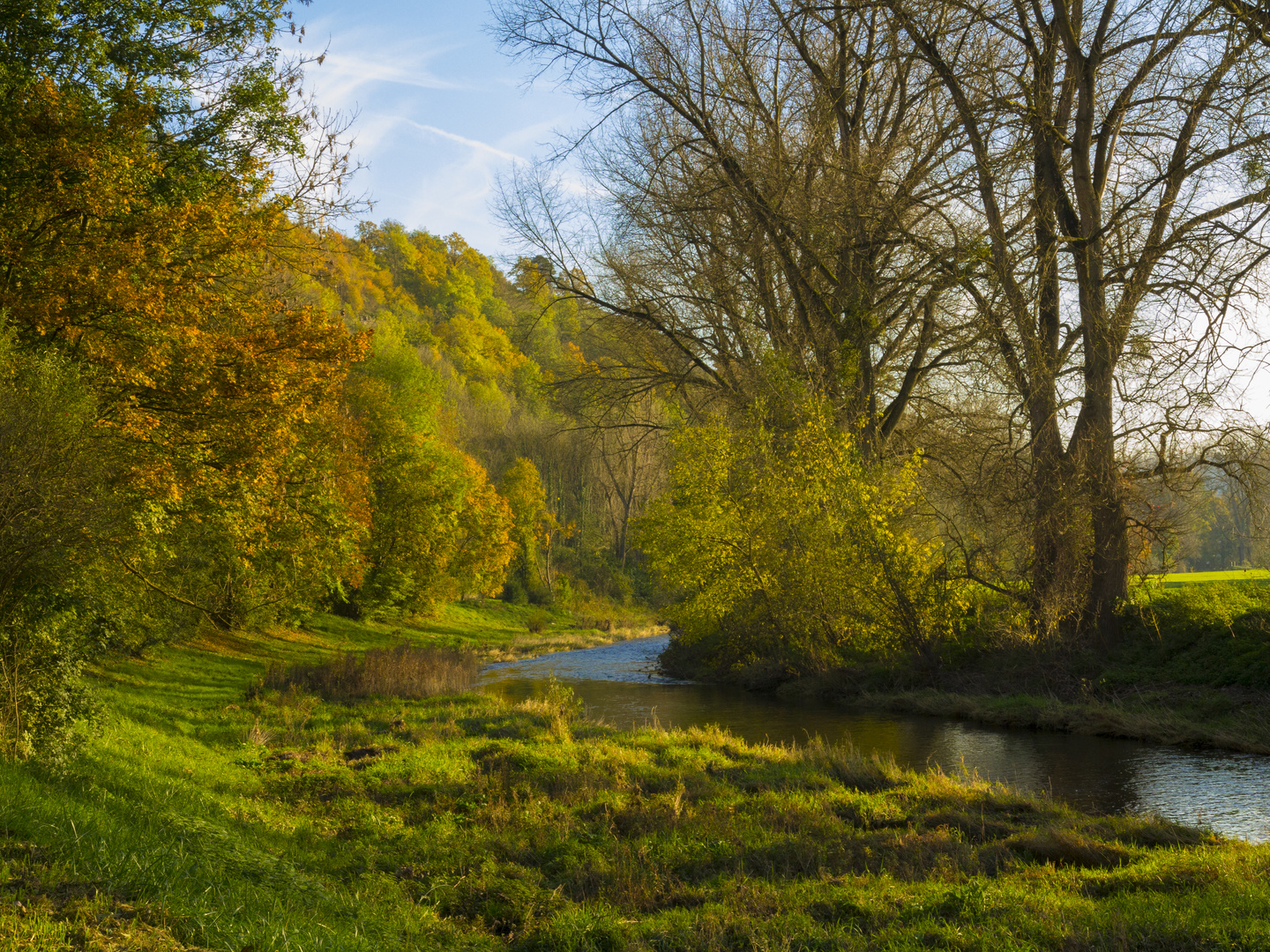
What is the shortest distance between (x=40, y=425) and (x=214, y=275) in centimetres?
648

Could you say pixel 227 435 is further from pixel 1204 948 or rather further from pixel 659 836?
pixel 1204 948

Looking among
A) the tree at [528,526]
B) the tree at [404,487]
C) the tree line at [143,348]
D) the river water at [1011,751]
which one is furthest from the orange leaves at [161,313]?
the tree at [528,526]

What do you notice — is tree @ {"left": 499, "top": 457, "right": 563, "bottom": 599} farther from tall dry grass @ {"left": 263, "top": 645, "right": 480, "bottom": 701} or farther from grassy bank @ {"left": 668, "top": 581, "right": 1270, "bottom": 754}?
grassy bank @ {"left": 668, "top": 581, "right": 1270, "bottom": 754}

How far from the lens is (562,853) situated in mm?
9156

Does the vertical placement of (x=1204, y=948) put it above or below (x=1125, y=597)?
below

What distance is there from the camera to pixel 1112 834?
A: 9570 millimetres

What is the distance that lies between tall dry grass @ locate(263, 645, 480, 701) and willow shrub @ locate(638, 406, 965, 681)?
6.65 metres

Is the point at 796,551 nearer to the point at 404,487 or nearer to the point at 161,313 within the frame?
the point at 161,313

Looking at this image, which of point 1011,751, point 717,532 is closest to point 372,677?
point 717,532

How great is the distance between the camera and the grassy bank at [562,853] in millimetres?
5766

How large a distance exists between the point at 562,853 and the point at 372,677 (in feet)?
46.0

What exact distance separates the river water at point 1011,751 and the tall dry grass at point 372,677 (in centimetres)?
186

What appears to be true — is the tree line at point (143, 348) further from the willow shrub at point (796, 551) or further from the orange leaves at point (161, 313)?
the willow shrub at point (796, 551)

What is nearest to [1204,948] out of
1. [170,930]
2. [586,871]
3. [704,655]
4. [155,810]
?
[586,871]
